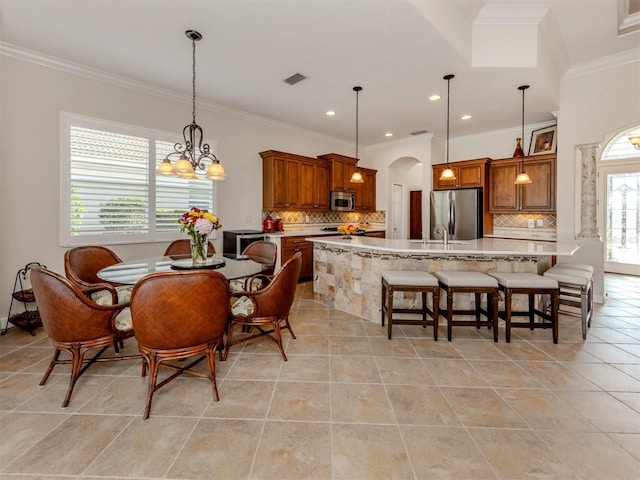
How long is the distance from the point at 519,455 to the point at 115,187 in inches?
185

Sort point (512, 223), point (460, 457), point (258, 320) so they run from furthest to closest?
point (512, 223), point (258, 320), point (460, 457)

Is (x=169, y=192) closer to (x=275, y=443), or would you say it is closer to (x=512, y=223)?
(x=275, y=443)

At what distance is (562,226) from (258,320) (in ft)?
15.8

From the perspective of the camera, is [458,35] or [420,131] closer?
[458,35]

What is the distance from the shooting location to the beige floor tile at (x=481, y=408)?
177 centimetres

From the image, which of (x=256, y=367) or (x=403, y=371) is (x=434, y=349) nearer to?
(x=403, y=371)

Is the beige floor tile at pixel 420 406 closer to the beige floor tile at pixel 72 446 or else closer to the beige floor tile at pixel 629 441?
the beige floor tile at pixel 629 441

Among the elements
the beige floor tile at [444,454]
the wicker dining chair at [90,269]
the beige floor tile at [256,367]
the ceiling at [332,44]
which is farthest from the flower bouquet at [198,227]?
the beige floor tile at [444,454]

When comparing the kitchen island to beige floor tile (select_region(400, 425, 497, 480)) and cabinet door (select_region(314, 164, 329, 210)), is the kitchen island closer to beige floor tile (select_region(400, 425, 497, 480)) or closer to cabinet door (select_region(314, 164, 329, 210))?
beige floor tile (select_region(400, 425, 497, 480))

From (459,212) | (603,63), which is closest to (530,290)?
(459,212)

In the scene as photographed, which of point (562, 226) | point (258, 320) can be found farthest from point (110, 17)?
point (562, 226)

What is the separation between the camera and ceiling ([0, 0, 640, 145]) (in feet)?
8.55

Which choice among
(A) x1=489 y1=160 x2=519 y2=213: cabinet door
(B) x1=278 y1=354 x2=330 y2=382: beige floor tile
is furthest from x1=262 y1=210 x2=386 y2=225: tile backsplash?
(B) x1=278 y1=354 x2=330 y2=382: beige floor tile

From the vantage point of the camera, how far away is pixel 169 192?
4.32 meters
